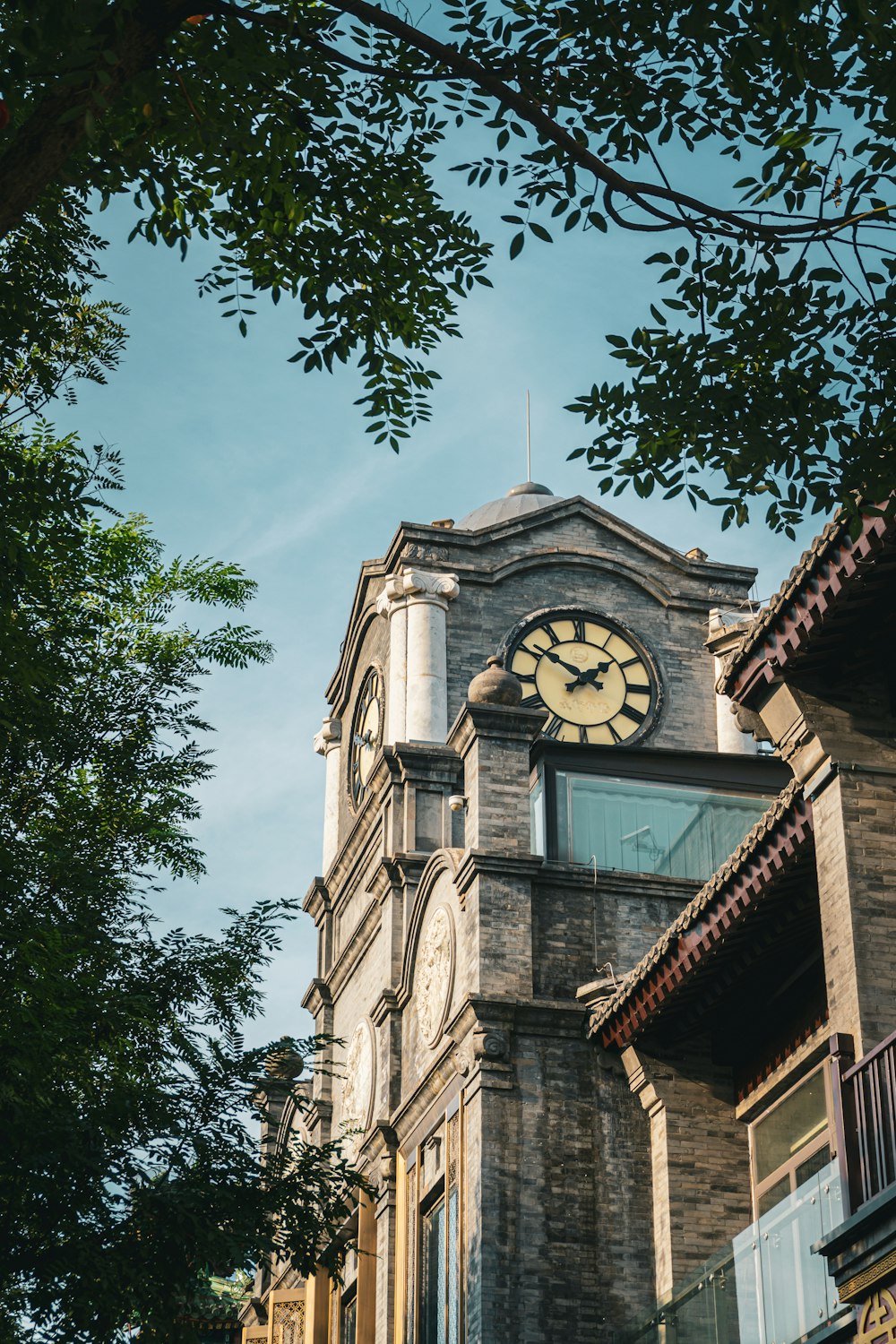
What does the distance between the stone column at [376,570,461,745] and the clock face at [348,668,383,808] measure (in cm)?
88

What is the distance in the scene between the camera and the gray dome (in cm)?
3409

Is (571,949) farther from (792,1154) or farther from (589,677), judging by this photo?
(589,677)

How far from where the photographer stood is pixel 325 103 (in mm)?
11070

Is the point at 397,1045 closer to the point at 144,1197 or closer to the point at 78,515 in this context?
the point at 144,1197

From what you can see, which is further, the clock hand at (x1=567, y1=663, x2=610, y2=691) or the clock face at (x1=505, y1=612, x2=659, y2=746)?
the clock hand at (x1=567, y1=663, x2=610, y2=691)

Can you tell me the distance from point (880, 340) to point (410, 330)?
294 cm

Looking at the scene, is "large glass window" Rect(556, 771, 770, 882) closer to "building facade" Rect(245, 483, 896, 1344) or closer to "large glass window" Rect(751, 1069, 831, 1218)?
"building facade" Rect(245, 483, 896, 1344)

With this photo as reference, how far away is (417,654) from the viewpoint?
29969 millimetres

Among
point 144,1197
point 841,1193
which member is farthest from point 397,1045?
point 841,1193

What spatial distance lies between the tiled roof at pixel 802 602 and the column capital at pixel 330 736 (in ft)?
61.2

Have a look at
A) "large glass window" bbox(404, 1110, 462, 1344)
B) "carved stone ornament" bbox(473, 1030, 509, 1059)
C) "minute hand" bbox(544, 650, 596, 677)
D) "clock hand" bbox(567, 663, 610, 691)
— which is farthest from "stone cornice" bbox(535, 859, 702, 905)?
"minute hand" bbox(544, 650, 596, 677)

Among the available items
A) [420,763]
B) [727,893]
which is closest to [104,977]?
[727,893]

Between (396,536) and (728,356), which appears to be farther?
(396,536)

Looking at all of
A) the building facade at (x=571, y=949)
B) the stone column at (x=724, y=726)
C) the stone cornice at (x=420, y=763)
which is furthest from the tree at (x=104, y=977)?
the stone column at (x=724, y=726)
